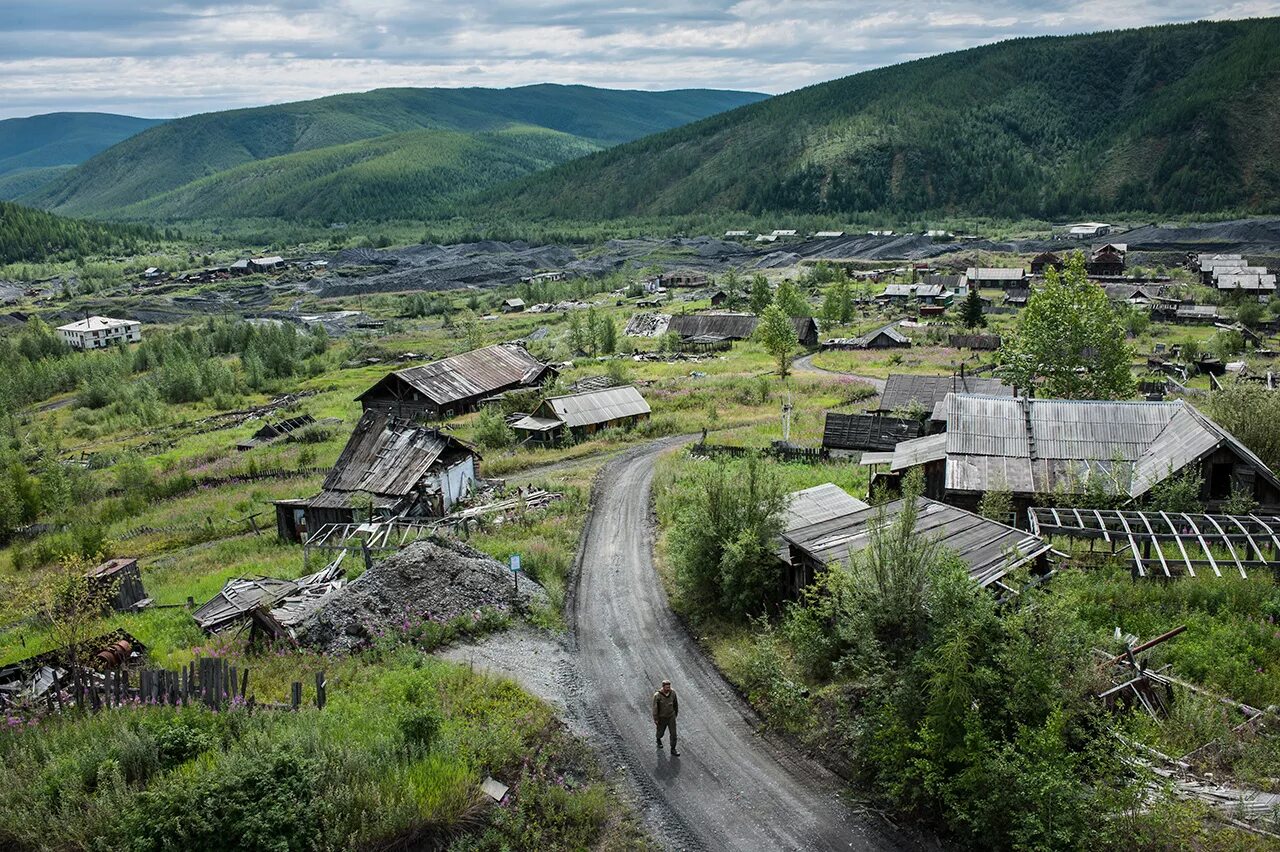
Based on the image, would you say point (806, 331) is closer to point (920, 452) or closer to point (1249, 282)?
point (1249, 282)

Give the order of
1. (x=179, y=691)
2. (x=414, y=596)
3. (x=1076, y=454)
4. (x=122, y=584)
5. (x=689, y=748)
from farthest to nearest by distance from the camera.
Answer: (x=1076, y=454) → (x=122, y=584) → (x=414, y=596) → (x=689, y=748) → (x=179, y=691)

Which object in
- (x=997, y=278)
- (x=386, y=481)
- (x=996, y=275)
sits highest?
(x=996, y=275)

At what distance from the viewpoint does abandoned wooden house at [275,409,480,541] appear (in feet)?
106

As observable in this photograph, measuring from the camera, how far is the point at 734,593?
22.2 meters

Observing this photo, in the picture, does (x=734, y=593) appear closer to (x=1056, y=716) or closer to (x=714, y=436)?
(x=1056, y=716)

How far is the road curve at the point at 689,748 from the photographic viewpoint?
14188 millimetres

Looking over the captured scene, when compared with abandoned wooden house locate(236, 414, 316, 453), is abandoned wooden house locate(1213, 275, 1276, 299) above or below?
above

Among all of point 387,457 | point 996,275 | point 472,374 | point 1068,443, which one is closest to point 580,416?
point 472,374

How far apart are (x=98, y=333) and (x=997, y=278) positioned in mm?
108037

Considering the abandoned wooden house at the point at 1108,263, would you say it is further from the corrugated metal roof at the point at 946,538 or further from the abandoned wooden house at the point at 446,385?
the corrugated metal roof at the point at 946,538

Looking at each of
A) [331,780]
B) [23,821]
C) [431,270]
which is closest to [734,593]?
[331,780]

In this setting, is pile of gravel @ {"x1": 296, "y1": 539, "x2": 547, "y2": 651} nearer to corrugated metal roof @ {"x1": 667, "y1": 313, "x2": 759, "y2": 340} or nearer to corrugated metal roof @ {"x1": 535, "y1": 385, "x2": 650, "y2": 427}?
corrugated metal roof @ {"x1": 535, "y1": 385, "x2": 650, "y2": 427}

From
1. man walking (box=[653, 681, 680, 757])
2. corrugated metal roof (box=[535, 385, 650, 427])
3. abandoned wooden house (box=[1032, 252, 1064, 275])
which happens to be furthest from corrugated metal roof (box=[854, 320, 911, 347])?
man walking (box=[653, 681, 680, 757])

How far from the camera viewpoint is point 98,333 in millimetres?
105688
